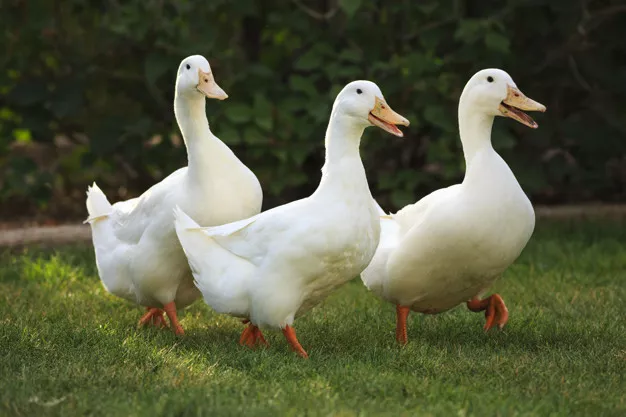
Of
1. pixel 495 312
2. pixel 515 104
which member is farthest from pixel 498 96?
pixel 495 312

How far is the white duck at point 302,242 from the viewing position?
4.98 meters

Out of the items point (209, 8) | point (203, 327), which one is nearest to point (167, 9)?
point (209, 8)

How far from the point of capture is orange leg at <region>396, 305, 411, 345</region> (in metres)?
5.52

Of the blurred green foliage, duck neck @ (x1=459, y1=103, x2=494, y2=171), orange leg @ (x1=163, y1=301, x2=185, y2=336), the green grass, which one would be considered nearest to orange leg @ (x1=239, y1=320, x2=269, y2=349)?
the green grass

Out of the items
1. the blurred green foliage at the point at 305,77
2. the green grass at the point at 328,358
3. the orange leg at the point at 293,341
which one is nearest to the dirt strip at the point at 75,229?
the blurred green foliage at the point at 305,77

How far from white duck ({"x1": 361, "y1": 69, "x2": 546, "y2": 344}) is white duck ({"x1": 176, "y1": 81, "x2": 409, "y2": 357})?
16.8 inches

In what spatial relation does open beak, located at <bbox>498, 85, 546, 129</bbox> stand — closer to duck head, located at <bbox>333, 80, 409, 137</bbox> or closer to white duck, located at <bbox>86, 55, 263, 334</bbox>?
duck head, located at <bbox>333, 80, 409, 137</bbox>

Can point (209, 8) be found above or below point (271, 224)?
above

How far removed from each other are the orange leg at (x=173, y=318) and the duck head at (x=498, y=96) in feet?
6.39

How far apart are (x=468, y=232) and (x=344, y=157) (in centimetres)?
73

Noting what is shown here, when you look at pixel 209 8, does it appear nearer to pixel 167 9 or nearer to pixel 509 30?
pixel 167 9

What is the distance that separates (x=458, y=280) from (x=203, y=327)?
59.2 inches

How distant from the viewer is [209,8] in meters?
8.51

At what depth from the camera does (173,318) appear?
5.73 meters
